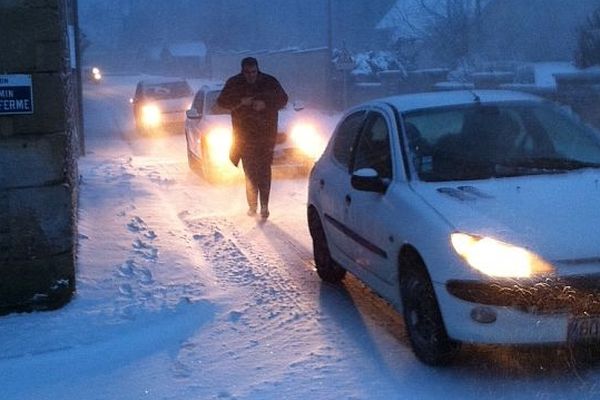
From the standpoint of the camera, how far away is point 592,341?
4.91 meters

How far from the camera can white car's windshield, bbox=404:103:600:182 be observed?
240 inches

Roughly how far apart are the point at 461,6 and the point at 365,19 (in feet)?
77.9

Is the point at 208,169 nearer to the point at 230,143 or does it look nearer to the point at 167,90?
the point at 230,143

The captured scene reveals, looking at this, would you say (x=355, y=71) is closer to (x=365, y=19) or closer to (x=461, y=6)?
(x=461, y=6)

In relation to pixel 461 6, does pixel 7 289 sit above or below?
below

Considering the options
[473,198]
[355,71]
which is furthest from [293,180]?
[355,71]

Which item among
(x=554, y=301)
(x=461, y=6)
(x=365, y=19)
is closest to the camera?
(x=554, y=301)

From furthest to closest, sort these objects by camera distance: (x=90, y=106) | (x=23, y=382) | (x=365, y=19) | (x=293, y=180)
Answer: (x=365, y=19) < (x=90, y=106) < (x=293, y=180) < (x=23, y=382)

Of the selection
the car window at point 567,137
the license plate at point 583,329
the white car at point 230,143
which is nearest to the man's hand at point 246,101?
the white car at point 230,143

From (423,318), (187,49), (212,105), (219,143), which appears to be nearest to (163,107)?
(212,105)

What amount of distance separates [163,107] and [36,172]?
18244 mm

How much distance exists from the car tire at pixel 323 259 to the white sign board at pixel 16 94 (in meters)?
2.50

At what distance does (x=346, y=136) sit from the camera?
731cm

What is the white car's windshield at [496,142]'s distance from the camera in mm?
6086
